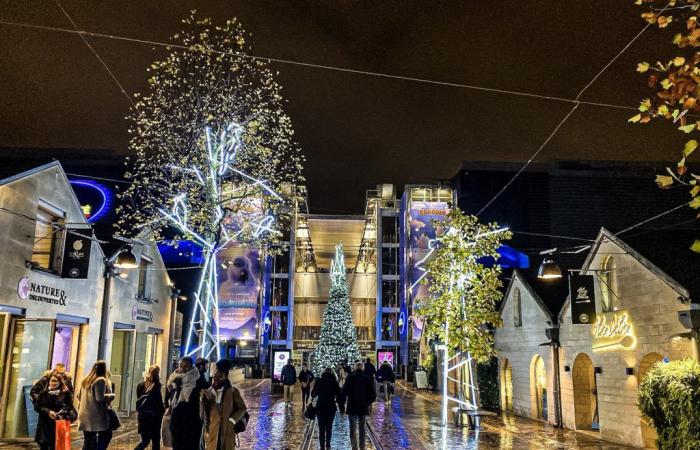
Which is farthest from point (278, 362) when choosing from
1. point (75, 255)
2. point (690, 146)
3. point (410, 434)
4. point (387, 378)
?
point (690, 146)

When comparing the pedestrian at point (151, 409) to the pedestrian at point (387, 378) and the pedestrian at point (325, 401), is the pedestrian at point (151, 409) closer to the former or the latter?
the pedestrian at point (325, 401)

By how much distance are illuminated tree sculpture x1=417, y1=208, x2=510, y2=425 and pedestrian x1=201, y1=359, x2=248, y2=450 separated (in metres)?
9.64

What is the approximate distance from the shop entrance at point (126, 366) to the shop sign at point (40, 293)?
4.44 meters

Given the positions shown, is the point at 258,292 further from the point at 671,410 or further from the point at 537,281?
the point at 671,410

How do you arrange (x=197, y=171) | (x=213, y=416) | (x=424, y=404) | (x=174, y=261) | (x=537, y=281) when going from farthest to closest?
1. (x=174, y=261)
2. (x=424, y=404)
3. (x=537, y=281)
4. (x=197, y=171)
5. (x=213, y=416)

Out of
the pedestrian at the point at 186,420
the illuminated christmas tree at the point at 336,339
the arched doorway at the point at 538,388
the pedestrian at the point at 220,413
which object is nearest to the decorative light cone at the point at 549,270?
the arched doorway at the point at 538,388

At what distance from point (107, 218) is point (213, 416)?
110ft

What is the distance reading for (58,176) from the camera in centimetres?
1455

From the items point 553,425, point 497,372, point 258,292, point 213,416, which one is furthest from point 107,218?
point 213,416

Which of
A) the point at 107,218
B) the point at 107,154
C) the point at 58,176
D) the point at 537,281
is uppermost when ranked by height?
the point at 107,154

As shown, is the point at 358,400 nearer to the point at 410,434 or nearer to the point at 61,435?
the point at 410,434

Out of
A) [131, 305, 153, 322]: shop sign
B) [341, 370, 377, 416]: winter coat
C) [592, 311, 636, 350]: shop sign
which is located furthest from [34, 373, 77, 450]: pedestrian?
[592, 311, 636, 350]: shop sign

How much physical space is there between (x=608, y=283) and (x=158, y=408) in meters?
12.0

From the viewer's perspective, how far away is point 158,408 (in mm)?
10164
